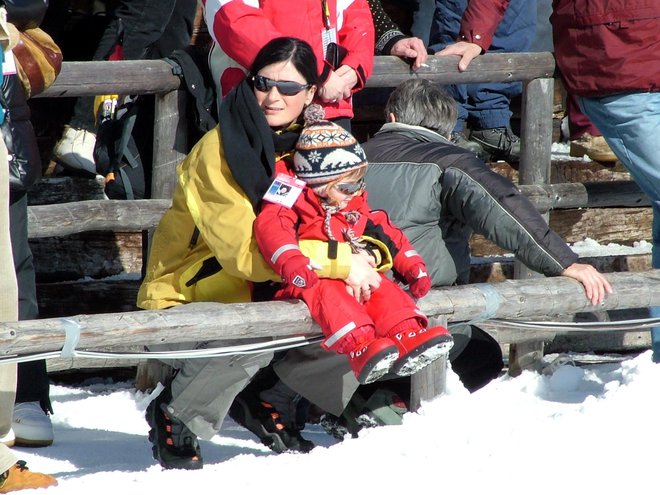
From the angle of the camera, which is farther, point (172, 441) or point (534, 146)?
point (534, 146)

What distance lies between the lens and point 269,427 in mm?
4379

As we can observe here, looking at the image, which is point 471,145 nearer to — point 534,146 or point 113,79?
point 534,146

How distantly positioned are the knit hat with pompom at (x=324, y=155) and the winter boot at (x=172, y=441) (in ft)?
3.10

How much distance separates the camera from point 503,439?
3.55 m

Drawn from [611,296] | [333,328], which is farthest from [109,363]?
[611,296]

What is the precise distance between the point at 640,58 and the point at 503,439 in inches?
83.3

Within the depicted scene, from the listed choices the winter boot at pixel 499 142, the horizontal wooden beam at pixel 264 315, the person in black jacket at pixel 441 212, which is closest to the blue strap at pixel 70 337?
the horizontal wooden beam at pixel 264 315

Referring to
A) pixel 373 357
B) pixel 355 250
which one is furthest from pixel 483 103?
pixel 373 357

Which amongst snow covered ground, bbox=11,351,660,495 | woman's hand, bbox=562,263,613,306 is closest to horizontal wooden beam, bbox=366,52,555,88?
woman's hand, bbox=562,263,613,306

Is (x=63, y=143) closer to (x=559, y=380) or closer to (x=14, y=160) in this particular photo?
(x=14, y=160)

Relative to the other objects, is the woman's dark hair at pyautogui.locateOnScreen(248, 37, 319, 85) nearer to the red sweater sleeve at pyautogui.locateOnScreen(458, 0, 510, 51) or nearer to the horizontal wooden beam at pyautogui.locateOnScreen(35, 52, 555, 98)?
the horizontal wooden beam at pyautogui.locateOnScreen(35, 52, 555, 98)

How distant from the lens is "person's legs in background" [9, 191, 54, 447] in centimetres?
423

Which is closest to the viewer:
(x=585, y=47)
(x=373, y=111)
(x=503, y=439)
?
(x=503, y=439)

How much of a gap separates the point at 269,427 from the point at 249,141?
1.14 m
